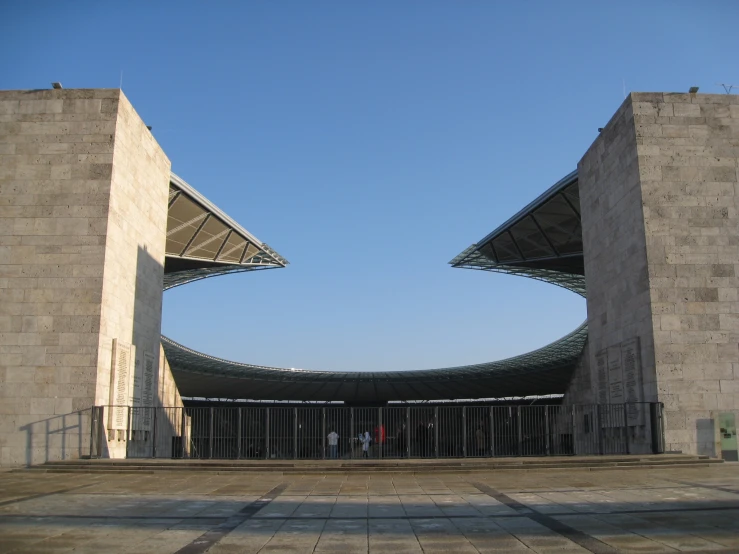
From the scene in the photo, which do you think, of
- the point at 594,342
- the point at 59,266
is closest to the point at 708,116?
the point at 594,342

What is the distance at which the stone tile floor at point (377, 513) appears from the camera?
9.62 meters

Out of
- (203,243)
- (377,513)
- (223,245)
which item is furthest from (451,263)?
(377,513)

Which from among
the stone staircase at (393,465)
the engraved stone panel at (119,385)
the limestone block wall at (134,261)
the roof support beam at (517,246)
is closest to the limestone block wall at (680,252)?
the stone staircase at (393,465)

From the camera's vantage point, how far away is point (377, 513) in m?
12.3

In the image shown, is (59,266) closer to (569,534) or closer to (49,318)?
(49,318)

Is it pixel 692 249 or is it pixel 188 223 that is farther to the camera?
pixel 188 223

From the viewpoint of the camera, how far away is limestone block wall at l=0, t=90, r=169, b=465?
2188 cm

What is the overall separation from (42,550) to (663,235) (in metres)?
20.2

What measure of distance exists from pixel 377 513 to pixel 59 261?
597 inches

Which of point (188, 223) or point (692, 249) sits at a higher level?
point (188, 223)

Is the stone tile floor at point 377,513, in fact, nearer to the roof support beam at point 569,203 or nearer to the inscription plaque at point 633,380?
the inscription plaque at point 633,380

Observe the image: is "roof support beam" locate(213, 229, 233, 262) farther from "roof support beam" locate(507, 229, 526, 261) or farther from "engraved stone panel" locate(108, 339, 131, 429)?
"engraved stone panel" locate(108, 339, 131, 429)

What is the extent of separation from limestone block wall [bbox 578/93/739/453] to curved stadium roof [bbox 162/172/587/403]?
7.71m

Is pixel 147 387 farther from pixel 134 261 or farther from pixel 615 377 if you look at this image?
pixel 615 377
